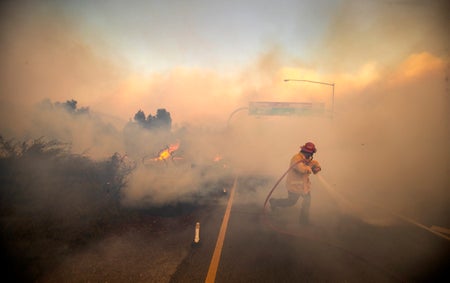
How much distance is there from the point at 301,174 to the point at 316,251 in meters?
1.81

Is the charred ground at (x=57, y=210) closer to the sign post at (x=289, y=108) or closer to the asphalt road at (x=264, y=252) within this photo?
the asphalt road at (x=264, y=252)

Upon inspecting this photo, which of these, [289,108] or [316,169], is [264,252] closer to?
[316,169]

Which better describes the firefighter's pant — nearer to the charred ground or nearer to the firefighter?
the firefighter

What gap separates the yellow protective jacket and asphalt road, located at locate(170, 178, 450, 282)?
802 millimetres

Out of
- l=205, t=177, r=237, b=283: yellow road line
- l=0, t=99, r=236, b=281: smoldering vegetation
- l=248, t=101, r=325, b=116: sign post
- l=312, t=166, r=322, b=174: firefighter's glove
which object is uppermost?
Answer: l=248, t=101, r=325, b=116: sign post

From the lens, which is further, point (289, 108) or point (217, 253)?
point (289, 108)

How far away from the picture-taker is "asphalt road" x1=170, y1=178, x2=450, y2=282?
12.2 feet

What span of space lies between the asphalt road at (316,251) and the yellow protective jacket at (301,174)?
2.63ft

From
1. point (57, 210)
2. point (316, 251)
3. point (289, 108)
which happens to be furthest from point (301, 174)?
point (289, 108)

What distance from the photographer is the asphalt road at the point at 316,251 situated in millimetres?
3719

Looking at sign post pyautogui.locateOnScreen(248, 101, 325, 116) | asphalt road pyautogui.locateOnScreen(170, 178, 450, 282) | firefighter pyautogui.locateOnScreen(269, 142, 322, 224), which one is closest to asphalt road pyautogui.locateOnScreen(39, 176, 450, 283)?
asphalt road pyautogui.locateOnScreen(170, 178, 450, 282)

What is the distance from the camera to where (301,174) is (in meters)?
5.99

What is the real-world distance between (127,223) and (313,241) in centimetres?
374

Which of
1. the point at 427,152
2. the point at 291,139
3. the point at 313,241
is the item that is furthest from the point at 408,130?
the point at 313,241
